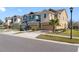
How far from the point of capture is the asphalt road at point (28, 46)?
15.1 ft

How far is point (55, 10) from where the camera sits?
4.70 metres

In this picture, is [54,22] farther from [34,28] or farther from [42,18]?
[34,28]

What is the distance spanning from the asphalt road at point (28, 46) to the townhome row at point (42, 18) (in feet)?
0.95

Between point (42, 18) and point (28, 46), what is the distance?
0.60m

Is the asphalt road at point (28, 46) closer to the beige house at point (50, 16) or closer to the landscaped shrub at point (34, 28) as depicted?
the landscaped shrub at point (34, 28)

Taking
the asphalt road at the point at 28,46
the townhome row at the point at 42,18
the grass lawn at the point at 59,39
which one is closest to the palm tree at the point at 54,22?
the townhome row at the point at 42,18

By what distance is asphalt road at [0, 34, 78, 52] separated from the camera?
459 centimetres

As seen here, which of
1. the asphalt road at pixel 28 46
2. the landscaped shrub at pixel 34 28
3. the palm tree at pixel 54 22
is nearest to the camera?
the asphalt road at pixel 28 46

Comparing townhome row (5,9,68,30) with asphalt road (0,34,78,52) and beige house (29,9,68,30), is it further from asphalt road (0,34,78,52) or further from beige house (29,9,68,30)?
asphalt road (0,34,78,52)

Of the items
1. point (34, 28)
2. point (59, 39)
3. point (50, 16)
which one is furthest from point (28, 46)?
point (50, 16)

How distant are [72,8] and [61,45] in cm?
70
